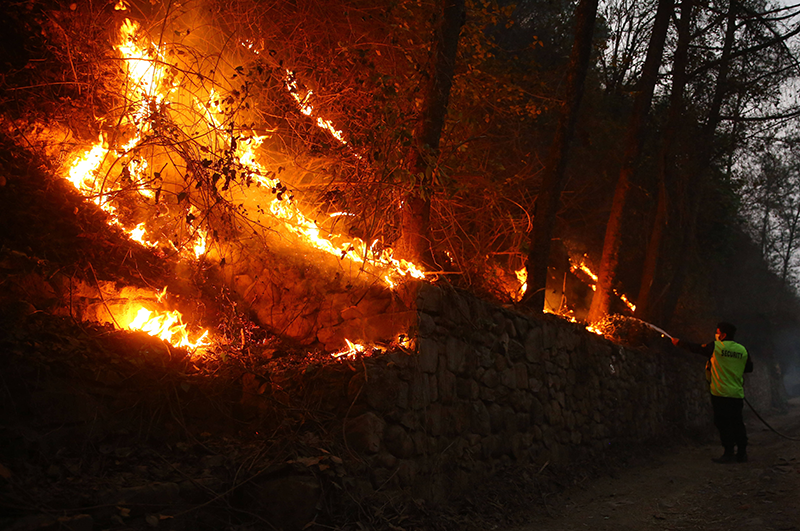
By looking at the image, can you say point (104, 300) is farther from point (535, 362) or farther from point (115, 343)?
point (535, 362)

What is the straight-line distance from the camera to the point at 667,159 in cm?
1201

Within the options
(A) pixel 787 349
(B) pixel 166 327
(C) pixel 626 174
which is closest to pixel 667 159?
(C) pixel 626 174

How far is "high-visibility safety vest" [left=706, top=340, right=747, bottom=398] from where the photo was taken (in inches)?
307

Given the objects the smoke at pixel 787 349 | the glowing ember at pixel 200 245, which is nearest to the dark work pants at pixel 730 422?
the glowing ember at pixel 200 245

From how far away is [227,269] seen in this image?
6.14 meters

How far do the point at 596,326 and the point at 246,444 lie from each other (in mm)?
7692

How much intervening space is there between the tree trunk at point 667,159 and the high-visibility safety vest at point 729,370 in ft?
12.8

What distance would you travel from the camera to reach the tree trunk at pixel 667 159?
11.9 meters

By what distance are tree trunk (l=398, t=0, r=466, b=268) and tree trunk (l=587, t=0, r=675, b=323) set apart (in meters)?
5.22

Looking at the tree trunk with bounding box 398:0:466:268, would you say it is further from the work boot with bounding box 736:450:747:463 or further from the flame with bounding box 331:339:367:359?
the work boot with bounding box 736:450:747:463

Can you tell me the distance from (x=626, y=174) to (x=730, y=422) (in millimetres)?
4702

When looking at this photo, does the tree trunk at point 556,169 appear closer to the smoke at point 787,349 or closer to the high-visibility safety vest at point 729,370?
the high-visibility safety vest at point 729,370

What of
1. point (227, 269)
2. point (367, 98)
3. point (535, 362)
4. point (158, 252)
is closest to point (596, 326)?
point (535, 362)

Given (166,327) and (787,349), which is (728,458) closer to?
(166,327)
